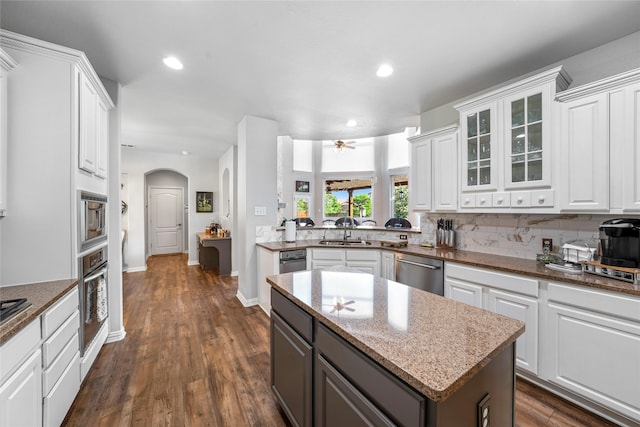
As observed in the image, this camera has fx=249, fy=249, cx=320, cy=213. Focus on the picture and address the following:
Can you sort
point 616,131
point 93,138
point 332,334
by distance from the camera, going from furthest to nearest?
1. point 93,138
2. point 616,131
3. point 332,334

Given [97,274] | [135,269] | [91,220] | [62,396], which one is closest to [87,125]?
[91,220]

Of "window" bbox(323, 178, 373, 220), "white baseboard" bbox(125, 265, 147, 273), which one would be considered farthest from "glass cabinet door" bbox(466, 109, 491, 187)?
"white baseboard" bbox(125, 265, 147, 273)

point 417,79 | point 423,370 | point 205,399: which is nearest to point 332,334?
point 423,370

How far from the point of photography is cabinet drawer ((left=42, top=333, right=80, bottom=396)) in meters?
1.35

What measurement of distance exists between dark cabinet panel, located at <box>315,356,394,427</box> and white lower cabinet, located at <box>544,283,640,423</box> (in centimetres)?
174

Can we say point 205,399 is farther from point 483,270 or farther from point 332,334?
point 483,270

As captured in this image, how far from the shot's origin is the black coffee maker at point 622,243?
64.4 inches

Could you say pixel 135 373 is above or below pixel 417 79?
below

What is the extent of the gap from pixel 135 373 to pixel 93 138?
78.2 inches

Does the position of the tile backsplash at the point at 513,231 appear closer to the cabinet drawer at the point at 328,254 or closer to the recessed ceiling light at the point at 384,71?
the cabinet drawer at the point at 328,254

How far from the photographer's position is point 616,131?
1.71 meters

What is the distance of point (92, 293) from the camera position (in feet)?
6.63

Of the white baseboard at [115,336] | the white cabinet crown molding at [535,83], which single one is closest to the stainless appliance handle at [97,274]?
the white baseboard at [115,336]

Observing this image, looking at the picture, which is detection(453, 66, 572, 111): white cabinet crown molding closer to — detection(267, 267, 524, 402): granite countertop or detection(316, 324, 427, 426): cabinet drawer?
detection(267, 267, 524, 402): granite countertop
